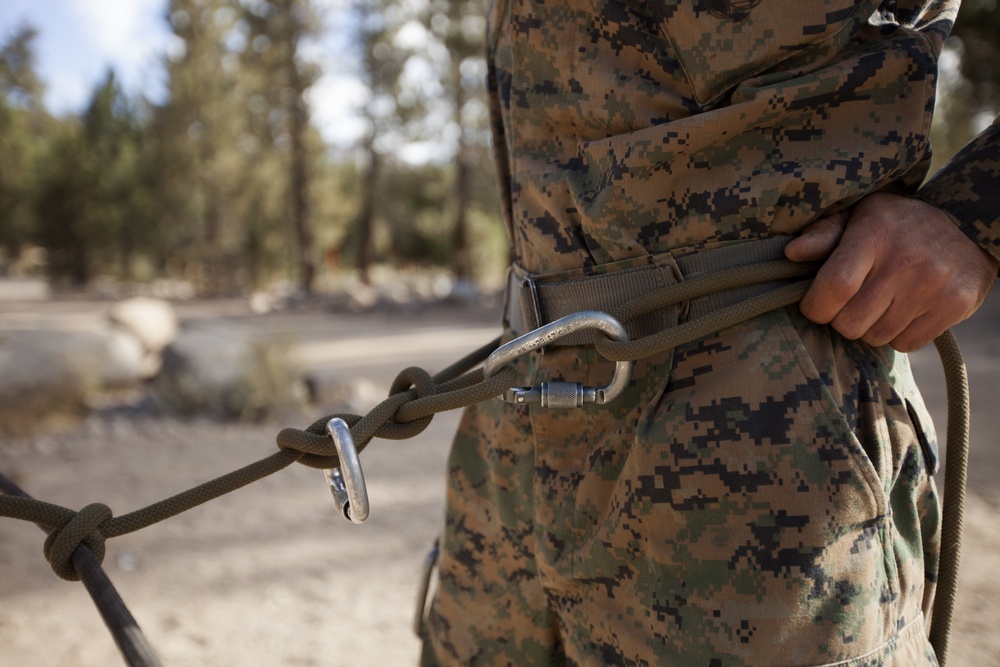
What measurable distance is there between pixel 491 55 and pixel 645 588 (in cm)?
81

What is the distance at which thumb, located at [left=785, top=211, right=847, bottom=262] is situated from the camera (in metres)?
0.77

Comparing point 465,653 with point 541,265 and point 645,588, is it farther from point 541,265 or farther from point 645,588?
point 541,265

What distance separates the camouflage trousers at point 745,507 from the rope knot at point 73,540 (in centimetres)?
53

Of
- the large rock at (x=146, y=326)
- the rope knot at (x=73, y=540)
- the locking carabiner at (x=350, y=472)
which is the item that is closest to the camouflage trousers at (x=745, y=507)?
the locking carabiner at (x=350, y=472)

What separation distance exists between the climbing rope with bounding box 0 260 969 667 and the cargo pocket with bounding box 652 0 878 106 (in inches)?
8.7

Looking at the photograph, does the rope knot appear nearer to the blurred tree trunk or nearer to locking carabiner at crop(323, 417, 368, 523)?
locking carabiner at crop(323, 417, 368, 523)

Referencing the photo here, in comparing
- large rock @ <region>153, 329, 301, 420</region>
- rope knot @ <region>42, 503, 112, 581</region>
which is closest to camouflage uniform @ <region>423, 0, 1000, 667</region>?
rope knot @ <region>42, 503, 112, 581</region>

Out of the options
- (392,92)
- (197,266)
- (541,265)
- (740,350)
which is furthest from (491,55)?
(197,266)

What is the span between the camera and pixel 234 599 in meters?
2.46

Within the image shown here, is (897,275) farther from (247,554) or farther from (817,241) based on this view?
(247,554)

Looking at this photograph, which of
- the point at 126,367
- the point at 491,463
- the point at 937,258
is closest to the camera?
the point at 937,258

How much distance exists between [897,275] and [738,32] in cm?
32

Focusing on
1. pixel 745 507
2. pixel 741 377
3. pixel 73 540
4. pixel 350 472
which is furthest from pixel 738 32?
pixel 73 540

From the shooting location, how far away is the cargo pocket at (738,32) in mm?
734
